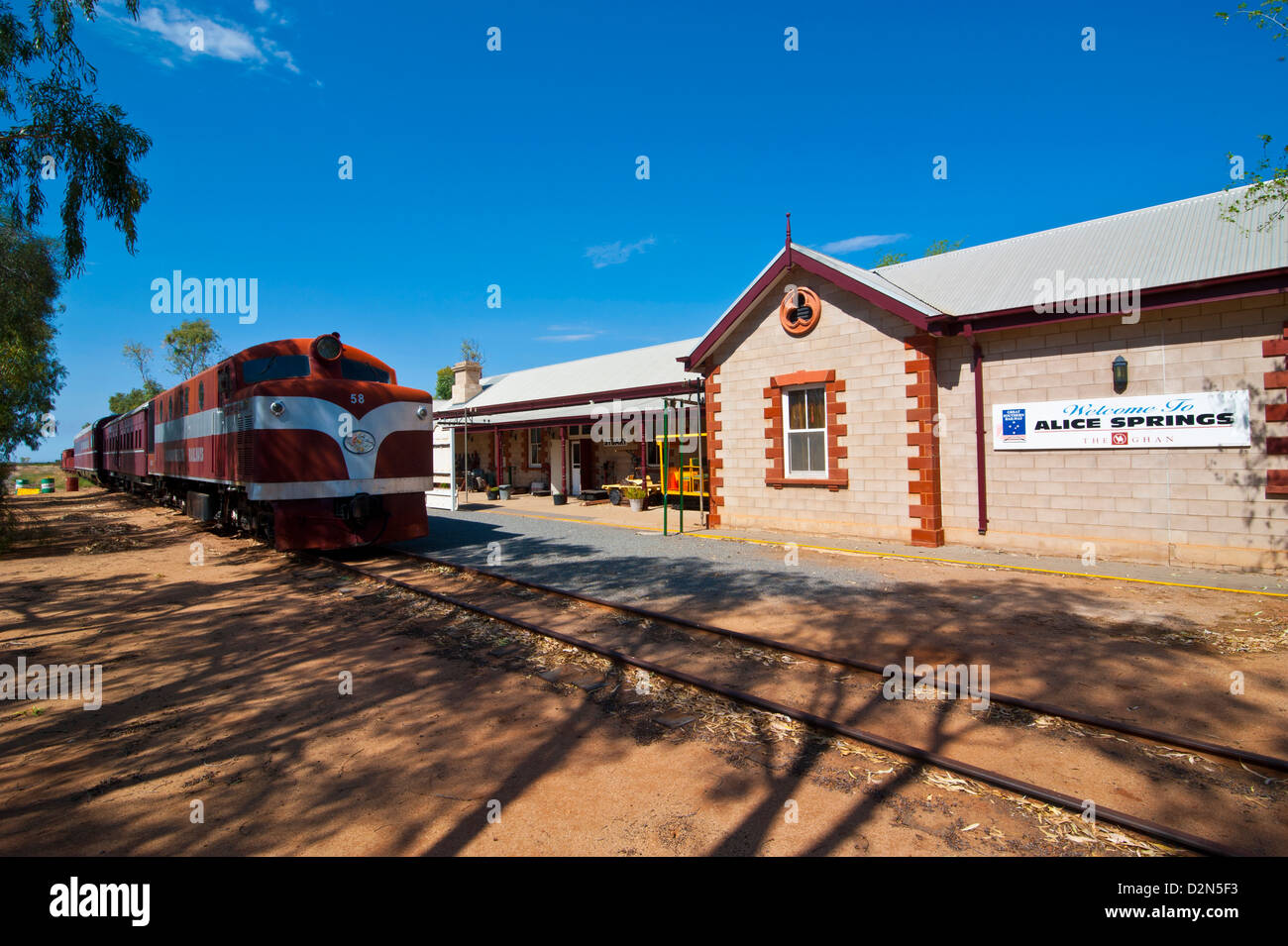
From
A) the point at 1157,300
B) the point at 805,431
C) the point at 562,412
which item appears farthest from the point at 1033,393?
the point at 562,412

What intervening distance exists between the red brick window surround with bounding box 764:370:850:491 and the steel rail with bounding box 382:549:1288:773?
6.44 m

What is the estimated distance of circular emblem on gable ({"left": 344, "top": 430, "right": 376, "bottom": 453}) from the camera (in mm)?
10867

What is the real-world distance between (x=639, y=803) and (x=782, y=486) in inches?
421

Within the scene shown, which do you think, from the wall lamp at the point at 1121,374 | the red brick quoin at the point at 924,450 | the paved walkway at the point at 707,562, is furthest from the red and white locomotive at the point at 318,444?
the wall lamp at the point at 1121,374

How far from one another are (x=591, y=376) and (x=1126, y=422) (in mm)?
19667

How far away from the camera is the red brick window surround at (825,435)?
1262 cm

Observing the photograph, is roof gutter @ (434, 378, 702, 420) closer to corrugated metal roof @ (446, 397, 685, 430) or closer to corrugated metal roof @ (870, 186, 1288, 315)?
corrugated metal roof @ (446, 397, 685, 430)

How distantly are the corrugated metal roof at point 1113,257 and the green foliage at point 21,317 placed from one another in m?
18.3

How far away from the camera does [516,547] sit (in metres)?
12.8

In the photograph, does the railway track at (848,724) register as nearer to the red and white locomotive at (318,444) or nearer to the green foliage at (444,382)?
the red and white locomotive at (318,444)

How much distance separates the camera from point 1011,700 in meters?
4.82
